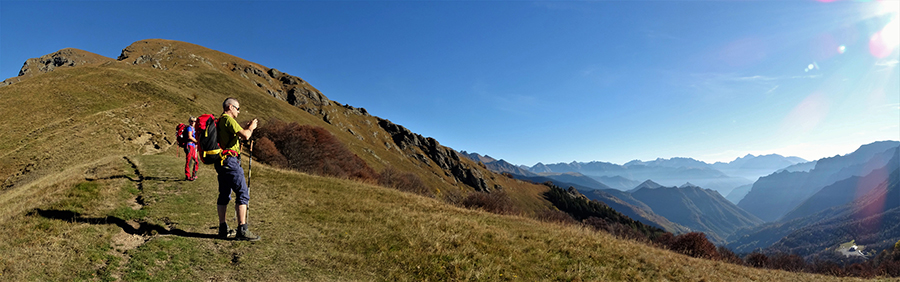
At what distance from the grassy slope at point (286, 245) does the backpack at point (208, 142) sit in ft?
6.19

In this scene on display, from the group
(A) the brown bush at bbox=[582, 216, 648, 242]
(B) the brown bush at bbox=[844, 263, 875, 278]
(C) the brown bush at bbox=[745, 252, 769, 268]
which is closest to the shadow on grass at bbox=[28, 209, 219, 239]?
(A) the brown bush at bbox=[582, 216, 648, 242]

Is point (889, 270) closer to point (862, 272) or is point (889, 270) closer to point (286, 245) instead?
point (862, 272)

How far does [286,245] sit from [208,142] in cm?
297

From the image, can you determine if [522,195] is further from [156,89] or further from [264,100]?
[156,89]

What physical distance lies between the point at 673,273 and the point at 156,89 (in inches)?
2128

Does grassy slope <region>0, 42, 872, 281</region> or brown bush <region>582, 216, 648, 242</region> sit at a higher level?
grassy slope <region>0, 42, 872, 281</region>

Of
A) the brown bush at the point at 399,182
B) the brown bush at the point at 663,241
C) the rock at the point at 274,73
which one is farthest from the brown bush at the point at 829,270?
the rock at the point at 274,73

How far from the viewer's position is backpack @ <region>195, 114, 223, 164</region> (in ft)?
25.2

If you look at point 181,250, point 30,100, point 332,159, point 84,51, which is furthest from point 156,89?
point 84,51

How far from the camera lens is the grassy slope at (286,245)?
6.26 metres

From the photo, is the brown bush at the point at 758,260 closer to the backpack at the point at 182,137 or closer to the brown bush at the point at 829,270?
the brown bush at the point at 829,270

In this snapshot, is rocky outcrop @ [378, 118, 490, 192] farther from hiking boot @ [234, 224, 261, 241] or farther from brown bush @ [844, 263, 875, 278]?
hiking boot @ [234, 224, 261, 241]

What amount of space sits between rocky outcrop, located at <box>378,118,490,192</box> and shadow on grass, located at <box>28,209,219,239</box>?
452ft

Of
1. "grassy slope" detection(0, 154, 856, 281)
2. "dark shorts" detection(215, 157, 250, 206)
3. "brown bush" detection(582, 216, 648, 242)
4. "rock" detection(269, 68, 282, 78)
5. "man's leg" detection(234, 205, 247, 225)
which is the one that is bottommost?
"brown bush" detection(582, 216, 648, 242)
